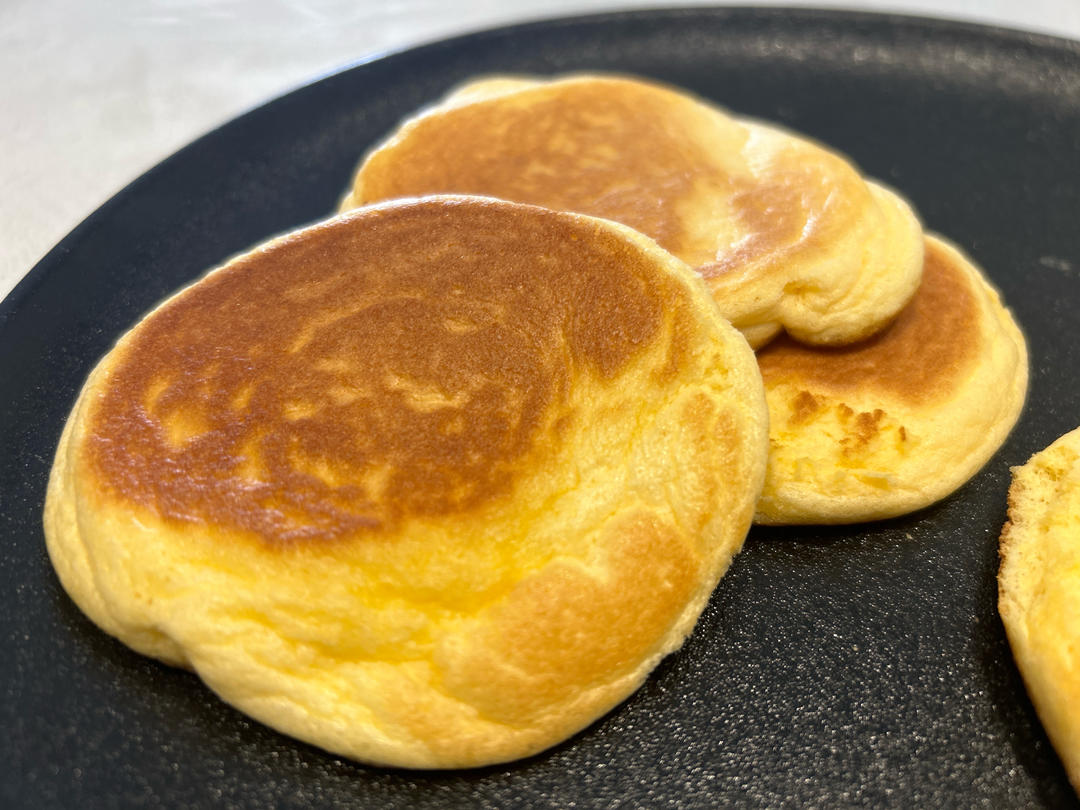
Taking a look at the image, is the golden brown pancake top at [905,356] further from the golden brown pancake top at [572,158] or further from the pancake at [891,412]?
the golden brown pancake top at [572,158]

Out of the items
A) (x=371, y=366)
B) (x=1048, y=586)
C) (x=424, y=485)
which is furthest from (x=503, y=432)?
(x=1048, y=586)

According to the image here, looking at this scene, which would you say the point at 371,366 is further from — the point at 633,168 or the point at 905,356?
the point at 905,356

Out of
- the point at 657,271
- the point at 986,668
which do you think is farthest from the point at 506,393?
the point at 986,668

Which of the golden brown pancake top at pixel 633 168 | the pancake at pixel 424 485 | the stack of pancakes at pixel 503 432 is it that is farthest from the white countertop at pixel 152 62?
the pancake at pixel 424 485

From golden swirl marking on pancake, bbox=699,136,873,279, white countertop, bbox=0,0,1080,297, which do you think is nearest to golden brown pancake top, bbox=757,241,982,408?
golden swirl marking on pancake, bbox=699,136,873,279

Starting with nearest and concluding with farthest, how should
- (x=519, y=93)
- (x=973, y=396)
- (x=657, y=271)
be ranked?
1. (x=657, y=271)
2. (x=973, y=396)
3. (x=519, y=93)

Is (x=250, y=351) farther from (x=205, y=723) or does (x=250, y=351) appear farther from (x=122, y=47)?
(x=122, y=47)
